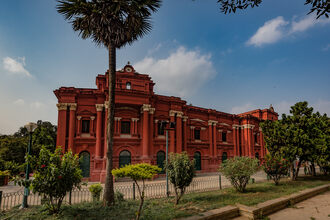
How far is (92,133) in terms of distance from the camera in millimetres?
18344

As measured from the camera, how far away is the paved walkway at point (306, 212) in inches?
261

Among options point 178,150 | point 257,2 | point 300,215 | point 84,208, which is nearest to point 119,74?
point 178,150

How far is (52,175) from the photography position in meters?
5.95

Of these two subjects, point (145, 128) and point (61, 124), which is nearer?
point (61, 124)

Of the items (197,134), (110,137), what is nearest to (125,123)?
(197,134)

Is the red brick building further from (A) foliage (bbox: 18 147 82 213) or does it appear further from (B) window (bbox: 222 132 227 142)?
(A) foliage (bbox: 18 147 82 213)

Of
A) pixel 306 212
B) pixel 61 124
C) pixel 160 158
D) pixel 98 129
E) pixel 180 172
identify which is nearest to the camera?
pixel 306 212

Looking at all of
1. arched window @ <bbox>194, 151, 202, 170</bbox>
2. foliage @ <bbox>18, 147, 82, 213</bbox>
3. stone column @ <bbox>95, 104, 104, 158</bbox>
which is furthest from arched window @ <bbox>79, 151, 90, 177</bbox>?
arched window @ <bbox>194, 151, 202, 170</bbox>

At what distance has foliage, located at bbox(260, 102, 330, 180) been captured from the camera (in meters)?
14.2

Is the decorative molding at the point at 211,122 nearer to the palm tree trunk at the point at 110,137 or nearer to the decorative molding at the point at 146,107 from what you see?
the decorative molding at the point at 146,107

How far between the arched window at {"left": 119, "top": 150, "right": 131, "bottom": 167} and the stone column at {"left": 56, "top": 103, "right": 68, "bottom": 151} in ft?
17.5

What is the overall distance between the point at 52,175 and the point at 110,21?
22.8 feet

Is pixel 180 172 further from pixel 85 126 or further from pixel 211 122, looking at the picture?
pixel 211 122

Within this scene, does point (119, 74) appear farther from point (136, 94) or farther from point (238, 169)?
point (238, 169)
